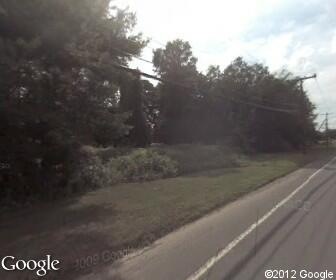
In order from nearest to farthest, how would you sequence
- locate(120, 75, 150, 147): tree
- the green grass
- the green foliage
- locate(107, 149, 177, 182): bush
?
the green grass, locate(107, 149, 177, 182): bush, the green foliage, locate(120, 75, 150, 147): tree

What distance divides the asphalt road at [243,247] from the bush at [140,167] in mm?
8953

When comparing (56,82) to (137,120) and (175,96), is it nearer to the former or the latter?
(137,120)

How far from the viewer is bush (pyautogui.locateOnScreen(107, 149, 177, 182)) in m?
22.4

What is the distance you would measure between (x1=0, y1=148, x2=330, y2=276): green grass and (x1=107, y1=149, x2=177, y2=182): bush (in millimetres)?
3055

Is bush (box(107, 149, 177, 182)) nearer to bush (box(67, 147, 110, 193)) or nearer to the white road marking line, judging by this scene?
bush (box(67, 147, 110, 193))

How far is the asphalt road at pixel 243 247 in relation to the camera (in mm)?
7176

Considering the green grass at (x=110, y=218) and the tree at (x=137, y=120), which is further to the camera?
the tree at (x=137, y=120)

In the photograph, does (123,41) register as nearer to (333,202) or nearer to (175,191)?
(175,191)

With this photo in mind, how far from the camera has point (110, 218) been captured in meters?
11.9

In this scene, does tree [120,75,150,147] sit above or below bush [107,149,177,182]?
above

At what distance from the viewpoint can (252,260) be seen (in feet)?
25.3

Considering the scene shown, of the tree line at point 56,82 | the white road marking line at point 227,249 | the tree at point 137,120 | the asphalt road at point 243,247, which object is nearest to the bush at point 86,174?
the tree line at point 56,82

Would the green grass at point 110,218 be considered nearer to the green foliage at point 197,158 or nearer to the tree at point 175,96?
the green foliage at point 197,158

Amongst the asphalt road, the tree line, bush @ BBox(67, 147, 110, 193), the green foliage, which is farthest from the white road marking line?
the green foliage
